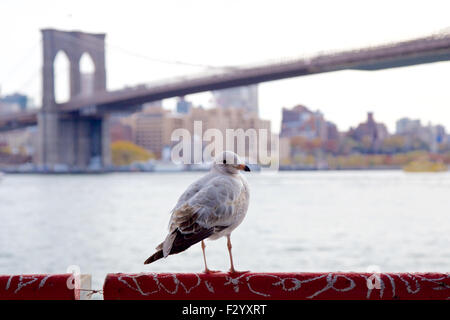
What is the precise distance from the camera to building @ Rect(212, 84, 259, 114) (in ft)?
70.6

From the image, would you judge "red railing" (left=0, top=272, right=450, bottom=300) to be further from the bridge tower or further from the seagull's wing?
the bridge tower

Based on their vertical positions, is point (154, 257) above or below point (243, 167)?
below

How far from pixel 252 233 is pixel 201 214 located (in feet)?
30.9

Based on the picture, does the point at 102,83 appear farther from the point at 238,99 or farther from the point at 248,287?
the point at 248,287

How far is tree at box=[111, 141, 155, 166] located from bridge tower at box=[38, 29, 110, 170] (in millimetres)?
8889

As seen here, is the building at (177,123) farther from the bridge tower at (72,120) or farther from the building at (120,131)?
the bridge tower at (72,120)

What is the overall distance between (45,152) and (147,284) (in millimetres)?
24439

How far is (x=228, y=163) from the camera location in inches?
61.2

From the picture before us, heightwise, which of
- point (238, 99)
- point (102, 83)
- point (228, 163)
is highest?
point (102, 83)

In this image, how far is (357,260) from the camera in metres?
8.48

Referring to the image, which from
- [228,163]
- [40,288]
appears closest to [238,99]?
[228,163]

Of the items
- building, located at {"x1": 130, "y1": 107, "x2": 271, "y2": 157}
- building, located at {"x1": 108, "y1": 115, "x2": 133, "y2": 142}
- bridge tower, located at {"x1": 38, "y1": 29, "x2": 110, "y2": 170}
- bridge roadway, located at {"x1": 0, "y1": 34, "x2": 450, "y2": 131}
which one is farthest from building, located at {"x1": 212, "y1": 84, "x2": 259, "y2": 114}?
building, located at {"x1": 108, "y1": 115, "x2": 133, "y2": 142}

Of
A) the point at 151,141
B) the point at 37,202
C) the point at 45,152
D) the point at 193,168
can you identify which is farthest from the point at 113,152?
the point at 37,202
